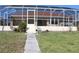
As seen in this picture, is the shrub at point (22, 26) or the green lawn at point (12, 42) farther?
the green lawn at point (12, 42)

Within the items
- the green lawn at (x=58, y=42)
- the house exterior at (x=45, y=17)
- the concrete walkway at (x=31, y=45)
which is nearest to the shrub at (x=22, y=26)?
the house exterior at (x=45, y=17)

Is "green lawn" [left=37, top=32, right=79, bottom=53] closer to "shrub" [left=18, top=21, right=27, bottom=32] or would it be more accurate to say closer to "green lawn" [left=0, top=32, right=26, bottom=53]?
"green lawn" [left=0, top=32, right=26, bottom=53]

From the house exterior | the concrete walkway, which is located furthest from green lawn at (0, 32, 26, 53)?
the house exterior

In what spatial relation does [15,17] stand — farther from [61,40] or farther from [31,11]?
[61,40]

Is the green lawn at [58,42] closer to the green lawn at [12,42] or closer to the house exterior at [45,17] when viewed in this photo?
the house exterior at [45,17]

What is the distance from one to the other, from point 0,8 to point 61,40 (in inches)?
95.1

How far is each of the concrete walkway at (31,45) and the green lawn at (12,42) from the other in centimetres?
15

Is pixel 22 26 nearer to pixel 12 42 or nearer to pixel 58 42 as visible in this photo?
pixel 12 42

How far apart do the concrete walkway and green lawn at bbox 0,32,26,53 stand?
0.48ft

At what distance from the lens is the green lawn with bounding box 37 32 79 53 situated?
714 cm

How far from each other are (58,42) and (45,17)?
1.36 metres

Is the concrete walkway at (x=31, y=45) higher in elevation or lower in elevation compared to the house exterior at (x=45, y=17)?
lower

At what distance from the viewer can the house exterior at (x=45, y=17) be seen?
21.6ft
